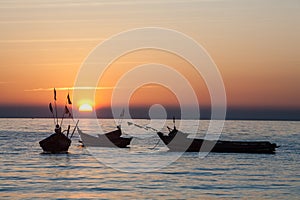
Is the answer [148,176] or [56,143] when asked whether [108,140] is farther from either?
[148,176]

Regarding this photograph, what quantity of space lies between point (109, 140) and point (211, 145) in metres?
18.4

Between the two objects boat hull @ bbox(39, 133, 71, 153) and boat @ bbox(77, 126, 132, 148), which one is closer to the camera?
boat hull @ bbox(39, 133, 71, 153)

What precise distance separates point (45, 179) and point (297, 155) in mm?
47999

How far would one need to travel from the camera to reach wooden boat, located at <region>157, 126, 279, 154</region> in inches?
3489

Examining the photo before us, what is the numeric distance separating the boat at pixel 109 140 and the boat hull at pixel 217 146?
9.87m

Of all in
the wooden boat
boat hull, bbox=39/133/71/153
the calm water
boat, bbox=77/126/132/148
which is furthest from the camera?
boat, bbox=77/126/132/148

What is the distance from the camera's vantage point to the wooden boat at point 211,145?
88.6 m

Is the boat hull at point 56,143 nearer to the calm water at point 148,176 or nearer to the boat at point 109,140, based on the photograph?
the calm water at point 148,176

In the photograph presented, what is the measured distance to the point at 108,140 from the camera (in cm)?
10050

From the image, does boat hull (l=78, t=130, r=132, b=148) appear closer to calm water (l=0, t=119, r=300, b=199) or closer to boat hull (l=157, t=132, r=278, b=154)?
boat hull (l=157, t=132, r=278, b=154)

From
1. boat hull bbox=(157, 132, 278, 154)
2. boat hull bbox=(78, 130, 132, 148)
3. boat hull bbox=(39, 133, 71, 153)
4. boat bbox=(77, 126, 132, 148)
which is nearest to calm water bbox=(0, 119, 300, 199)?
boat hull bbox=(39, 133, 71, 153)

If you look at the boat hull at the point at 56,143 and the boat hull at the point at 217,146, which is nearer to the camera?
the boat hull at the point at 56,143

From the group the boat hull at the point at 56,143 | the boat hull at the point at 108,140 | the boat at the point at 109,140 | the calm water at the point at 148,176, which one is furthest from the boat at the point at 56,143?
the boat hull at the point at 108,140

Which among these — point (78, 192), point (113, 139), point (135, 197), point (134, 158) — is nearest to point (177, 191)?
point (135, 197)
